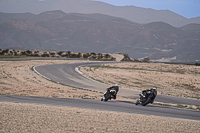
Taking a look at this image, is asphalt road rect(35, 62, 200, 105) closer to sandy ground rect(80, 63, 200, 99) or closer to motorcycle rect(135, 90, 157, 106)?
sandy ground rect(80, 63, 200, 99)

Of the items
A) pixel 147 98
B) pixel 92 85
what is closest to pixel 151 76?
pixel 92 85

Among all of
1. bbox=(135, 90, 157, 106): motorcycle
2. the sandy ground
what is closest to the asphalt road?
the sandy ground

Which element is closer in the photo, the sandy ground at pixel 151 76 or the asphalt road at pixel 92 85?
the asphalt road at pixel 92 85

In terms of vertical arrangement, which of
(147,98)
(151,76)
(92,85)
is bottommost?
(92,85)

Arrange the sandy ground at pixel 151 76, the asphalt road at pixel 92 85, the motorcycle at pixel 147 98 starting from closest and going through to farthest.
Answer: the motorcycle at pixel 147 98
the asphalt road at pixel 92 85
the sandy ground at pixel 151 76

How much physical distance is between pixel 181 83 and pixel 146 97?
3003 centimetres

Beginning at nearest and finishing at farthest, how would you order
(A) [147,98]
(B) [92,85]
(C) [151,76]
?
1. (A) [147,98]
2. (B) [92,85]
3. (C) [151,76]

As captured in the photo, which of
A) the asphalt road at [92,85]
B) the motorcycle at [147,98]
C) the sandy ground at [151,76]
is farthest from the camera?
the sandy ground at [151,76]

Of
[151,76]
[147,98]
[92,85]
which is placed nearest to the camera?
[147,98]

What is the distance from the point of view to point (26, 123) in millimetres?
9469

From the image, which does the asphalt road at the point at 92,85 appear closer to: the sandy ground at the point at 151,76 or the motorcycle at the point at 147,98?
the sandy ground at the point at 151,76

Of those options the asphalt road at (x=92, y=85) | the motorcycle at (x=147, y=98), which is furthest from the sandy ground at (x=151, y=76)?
the motorcycle at (x=147, y=98)

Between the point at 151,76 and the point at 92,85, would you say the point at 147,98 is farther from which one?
the point at 151,76

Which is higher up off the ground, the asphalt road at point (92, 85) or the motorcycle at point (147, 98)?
the motorcycle at point (147, 98)
